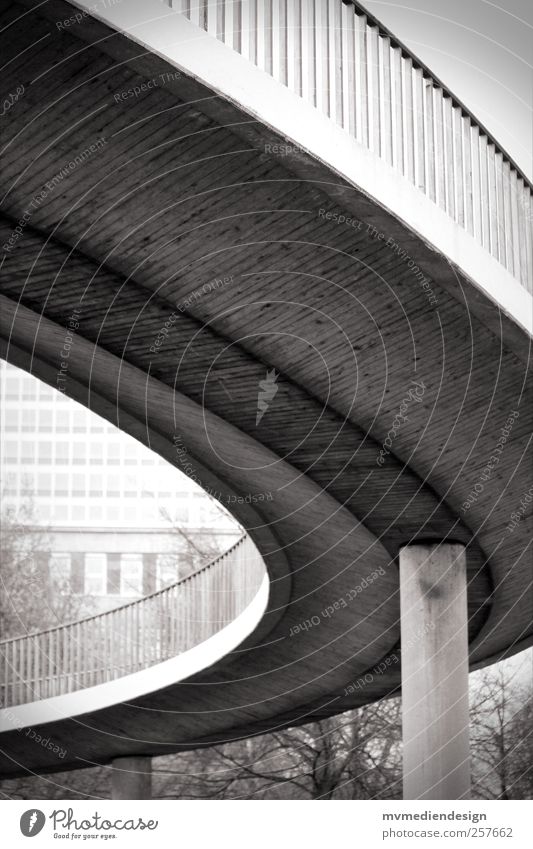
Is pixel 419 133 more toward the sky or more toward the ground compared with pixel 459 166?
more toward the ground

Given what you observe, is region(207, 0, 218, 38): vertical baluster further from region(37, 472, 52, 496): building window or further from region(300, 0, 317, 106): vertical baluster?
region(37, 472, 52, 496): building window

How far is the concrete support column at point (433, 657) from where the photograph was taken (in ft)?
54.2

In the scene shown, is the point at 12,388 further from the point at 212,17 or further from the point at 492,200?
the point at 212,17

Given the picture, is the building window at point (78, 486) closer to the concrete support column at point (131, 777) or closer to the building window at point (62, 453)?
the building window at point (62, 453)

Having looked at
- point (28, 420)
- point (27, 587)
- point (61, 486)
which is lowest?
point (27, 587)

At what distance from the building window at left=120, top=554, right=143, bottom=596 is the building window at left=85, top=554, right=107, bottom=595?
3.53 feet

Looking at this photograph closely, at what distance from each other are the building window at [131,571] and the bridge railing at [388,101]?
5625 cm

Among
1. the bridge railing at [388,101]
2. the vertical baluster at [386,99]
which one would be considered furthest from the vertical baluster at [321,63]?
the vertical baluster at [386,99]

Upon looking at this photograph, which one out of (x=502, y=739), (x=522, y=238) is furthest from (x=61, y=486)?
(x=522, y=238)

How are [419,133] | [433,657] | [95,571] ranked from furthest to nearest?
[95,571] → [433,657] → [419,133]

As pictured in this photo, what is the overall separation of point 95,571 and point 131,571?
123 inches

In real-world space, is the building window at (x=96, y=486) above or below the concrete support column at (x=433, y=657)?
above

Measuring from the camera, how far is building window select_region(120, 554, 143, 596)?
7019cm

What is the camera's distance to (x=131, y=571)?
243 ft
